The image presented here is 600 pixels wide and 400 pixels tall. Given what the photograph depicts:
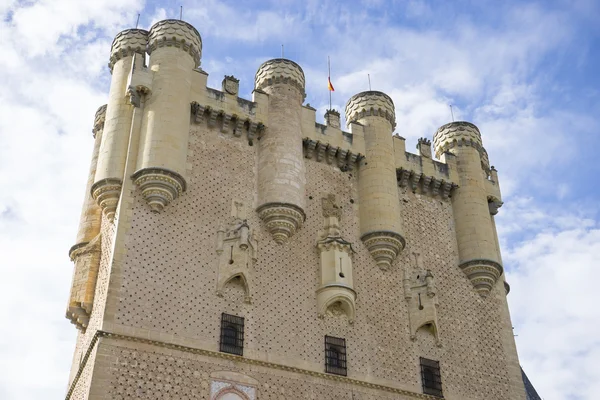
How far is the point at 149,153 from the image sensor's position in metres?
16.3

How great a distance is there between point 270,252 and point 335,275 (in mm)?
1566

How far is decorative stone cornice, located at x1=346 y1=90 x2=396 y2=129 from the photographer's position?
813 inches

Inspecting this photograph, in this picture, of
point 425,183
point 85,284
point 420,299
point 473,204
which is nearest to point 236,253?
point 85,284

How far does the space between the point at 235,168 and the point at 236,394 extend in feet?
18.5

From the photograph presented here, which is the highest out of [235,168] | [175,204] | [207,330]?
[235,168]

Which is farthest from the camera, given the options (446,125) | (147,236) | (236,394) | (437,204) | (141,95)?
(446,125)

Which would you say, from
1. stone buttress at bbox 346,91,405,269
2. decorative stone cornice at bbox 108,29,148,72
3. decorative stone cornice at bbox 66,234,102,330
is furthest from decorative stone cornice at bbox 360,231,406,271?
decorative stone cornice at bbox 108,29,148,72

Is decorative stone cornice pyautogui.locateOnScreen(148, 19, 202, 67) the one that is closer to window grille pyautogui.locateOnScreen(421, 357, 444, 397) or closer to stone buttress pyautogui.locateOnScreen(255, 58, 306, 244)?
stone buttress pyautogui.locateOnScreen(255, 58, 306, 244)

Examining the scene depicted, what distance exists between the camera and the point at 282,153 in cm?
1805

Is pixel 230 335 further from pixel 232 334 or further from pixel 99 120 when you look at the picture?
pixel 99 120

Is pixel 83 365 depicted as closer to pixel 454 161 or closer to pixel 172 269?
pixel 172 269

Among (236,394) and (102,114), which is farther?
(102,114)

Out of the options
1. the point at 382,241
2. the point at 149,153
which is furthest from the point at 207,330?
the point at 382,241

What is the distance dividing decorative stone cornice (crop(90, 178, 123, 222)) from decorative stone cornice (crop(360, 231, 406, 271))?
604 centimetres
